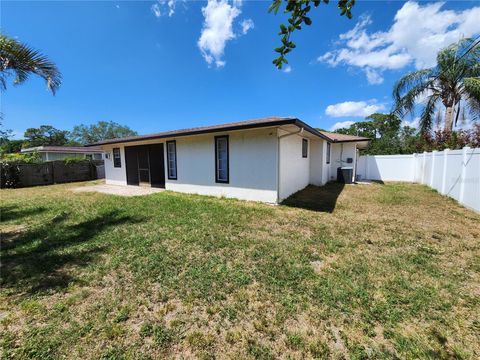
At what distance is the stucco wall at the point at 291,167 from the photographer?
7.07 meters

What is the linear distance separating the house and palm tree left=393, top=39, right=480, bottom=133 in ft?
14.4

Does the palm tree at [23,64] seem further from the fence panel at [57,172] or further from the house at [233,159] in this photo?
the fence panel at [57,172]

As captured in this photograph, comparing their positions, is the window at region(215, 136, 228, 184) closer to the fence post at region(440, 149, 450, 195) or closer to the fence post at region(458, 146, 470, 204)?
the fence post at region(458, 146, 470, 204)

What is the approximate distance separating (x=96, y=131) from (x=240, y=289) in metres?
67.6

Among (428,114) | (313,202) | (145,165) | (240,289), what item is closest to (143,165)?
(145,165)

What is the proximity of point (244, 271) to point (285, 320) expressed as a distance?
98 cm

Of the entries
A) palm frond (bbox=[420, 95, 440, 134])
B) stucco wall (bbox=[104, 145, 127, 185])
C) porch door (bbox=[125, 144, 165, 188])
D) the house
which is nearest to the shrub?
stucco wall (bbox=[104, 145, 127, 185])

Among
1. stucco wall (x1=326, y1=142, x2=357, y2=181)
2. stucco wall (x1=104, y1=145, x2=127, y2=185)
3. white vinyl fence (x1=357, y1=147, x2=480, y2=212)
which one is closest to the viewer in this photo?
white vinyl fence (x1=357, y1=147, x2=480, y2=212)

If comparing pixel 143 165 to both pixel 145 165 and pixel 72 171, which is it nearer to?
pixel 145 165

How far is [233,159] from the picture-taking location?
24.6 feet

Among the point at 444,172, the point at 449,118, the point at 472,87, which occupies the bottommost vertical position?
the point at 444,172

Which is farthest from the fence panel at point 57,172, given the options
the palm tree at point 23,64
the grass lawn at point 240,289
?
the palm tree at point 23,64

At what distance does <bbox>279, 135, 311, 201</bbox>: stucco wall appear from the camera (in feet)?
23.2

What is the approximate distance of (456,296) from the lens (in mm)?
2459
